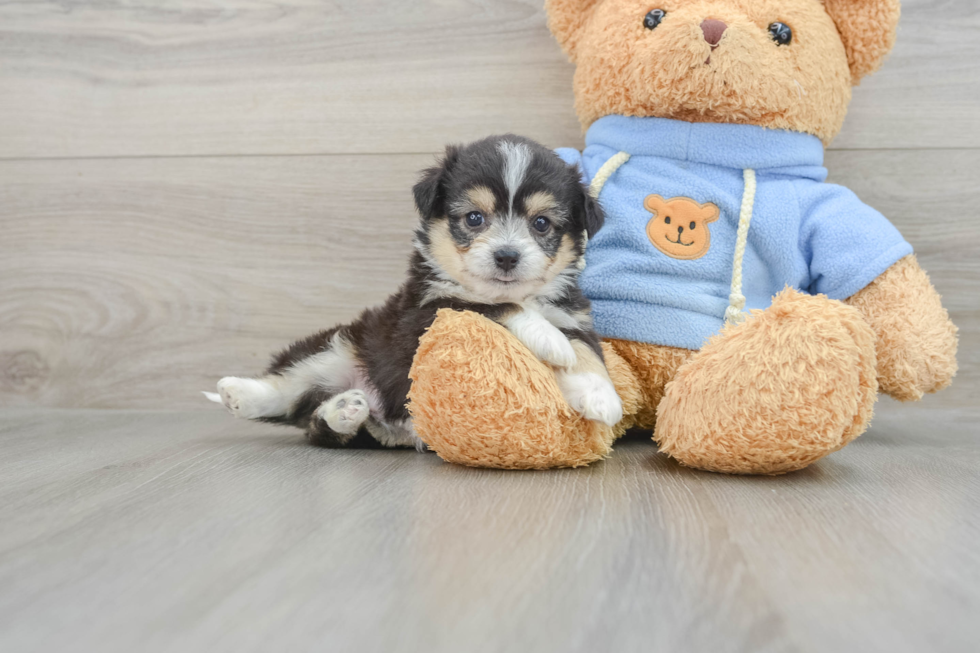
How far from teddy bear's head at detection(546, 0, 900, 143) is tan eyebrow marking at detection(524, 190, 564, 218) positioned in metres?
0.42

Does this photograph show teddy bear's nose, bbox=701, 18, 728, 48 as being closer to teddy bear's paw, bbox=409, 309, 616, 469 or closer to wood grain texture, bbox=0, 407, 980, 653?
teddy bear's paw, bbox=409, 309, 616, 469

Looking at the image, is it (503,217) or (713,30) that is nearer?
(503,217)

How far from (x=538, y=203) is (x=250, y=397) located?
833mm

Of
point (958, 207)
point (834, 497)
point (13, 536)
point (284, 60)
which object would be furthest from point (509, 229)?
point (958, 207)

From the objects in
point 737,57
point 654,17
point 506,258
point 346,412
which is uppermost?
point 654,17

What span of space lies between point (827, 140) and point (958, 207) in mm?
607

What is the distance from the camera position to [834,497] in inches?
52.4

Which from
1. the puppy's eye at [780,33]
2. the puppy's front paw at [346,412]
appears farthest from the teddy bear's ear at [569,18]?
the puppy's front paw at [346,412]

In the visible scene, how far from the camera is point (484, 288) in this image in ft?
5.22

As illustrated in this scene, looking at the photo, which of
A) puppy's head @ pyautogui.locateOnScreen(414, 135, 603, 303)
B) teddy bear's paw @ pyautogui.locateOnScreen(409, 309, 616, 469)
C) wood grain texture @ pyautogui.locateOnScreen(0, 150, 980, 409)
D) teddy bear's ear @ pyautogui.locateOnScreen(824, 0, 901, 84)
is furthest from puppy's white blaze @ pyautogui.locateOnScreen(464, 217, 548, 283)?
teddy bear's ear @ pyautogui.locateOnScreen(824, 0, 901, 84)

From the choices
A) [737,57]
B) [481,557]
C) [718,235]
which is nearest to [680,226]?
[718,235]

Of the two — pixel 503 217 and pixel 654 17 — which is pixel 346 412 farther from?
pixel 654 17

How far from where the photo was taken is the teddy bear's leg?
145 centimetres

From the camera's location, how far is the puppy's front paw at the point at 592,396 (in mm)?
1475
